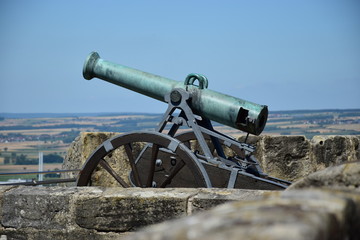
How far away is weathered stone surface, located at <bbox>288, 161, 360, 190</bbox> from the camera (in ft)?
8.36

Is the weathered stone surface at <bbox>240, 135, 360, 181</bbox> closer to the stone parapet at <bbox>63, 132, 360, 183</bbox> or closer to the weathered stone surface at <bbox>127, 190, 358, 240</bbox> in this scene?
the stone parapet at <bbox>63, 132, 360, 183</bbox>

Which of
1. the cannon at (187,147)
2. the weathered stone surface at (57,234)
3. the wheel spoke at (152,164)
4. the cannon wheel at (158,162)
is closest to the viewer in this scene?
the weathered stone surface at (57,234)

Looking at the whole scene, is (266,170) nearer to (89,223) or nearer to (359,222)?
(89,223)

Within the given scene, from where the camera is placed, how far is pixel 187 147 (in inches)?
256

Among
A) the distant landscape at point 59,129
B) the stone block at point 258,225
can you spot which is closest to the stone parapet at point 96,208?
the stone block at point 258,225

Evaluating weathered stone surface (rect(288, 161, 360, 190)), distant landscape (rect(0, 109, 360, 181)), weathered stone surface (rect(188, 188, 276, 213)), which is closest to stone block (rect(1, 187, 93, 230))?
weathered stone surface (rect(188, 188, 276, 213))

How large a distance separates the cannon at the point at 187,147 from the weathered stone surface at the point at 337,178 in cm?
337

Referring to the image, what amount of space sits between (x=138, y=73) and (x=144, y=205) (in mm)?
2958

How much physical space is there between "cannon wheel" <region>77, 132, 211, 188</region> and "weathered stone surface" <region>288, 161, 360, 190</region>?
3.29 meters

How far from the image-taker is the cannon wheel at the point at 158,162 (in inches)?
241

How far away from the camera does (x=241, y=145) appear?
21.3 feet

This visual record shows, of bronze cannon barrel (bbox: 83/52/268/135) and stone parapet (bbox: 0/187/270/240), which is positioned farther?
bronze cannon barrel (bbox: 83/52/268/135)

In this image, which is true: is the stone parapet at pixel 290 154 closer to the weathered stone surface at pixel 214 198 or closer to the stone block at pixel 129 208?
the stone block at pixel 129 208

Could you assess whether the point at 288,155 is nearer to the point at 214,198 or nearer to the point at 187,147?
the point at 187,147
